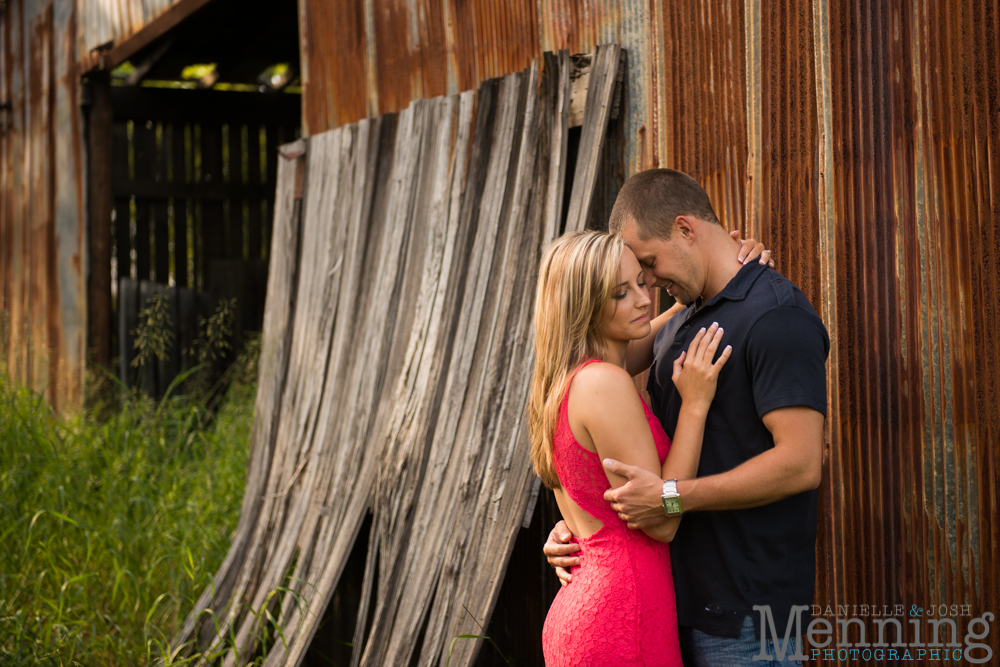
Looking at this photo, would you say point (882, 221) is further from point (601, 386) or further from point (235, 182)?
point (235, 182)

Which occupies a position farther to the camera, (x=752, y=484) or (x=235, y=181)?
(x=235, y=181)

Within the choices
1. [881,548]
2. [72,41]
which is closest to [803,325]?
[881,548]

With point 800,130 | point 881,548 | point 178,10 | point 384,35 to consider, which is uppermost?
point 178,10

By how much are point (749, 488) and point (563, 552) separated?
56 centimetres

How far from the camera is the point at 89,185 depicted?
763 centimetres

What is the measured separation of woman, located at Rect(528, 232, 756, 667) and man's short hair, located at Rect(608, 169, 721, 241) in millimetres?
139

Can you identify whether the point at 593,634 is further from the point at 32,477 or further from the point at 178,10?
the point at 178,10

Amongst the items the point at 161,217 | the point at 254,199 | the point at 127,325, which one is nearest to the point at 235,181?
the point at 254,199

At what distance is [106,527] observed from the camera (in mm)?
5027

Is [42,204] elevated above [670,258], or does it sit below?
above

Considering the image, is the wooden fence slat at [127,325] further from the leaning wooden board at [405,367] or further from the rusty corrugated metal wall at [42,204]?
the leaning wooden board at [405,367]

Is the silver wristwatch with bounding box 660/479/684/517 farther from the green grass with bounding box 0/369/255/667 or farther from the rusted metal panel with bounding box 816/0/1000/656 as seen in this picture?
the green grass with bounding box 0/369/255/667

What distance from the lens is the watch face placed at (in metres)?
2.08

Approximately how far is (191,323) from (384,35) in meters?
5.16
